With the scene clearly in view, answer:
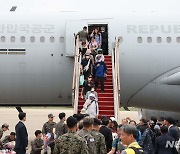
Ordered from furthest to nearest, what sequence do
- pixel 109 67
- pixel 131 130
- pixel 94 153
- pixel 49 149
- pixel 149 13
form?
pixel 149 13 → pixel 109 67 → pixel 49 149 → pixel 94 153 → pixel 131 130

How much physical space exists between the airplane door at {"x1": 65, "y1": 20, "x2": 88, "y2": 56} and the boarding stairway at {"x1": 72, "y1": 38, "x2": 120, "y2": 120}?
0.48 metres

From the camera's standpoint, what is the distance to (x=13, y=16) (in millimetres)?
19969

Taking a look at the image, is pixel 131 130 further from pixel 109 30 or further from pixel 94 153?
pixel 109 30

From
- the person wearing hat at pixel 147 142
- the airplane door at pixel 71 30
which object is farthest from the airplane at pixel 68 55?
the person wearing hat at pixel 147 142

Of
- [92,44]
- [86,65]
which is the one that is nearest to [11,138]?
[86,65]

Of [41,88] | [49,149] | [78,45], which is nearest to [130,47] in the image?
[78,45]

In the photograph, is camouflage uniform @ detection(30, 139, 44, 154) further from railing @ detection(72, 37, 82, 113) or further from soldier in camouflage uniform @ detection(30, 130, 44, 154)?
railing @ detection(72, 37, 82, 113)

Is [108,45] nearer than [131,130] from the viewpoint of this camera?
No

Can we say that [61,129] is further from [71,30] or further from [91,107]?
[71,30]

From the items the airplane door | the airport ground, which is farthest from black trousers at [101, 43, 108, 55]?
the airport ground

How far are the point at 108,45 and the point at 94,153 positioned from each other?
418 inches

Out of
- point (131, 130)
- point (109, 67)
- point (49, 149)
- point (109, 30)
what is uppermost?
point (109, 30)

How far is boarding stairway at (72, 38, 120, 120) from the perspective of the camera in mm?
16656

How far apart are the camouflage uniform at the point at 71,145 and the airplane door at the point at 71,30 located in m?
11.3
